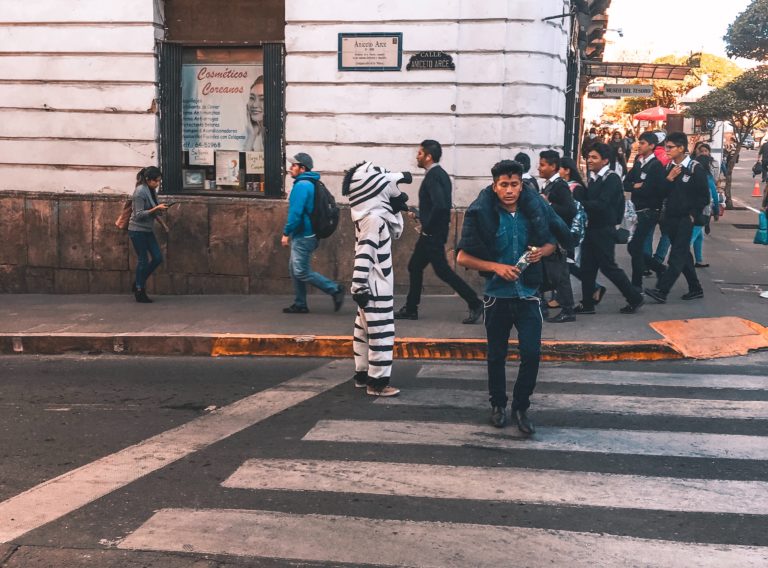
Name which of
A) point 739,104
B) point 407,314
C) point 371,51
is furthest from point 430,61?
point 739,104

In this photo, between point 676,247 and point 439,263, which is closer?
point 439,263

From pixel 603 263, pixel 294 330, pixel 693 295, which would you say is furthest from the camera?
pixel 693 295

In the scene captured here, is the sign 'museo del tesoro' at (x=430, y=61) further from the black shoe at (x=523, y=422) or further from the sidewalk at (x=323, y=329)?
the black shoe at (x=523, y=422)

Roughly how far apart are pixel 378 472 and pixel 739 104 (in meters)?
24.8

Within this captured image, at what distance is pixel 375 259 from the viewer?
7512mm

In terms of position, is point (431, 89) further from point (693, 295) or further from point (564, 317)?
point (693, 295)

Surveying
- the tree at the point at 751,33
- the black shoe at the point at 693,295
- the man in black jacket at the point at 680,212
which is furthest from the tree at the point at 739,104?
the tree at the point at 751,33

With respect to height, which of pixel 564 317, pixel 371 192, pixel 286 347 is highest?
pixel 371 192

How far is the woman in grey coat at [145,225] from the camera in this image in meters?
11.8

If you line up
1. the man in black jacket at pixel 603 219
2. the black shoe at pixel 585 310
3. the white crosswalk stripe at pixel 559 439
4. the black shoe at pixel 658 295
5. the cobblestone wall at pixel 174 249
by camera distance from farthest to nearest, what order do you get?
1. the cobblestone wall at pixel 174 249
2. the black shoe at pixel 658 295
3. the black shoe at pixel 585 310
4. the man in black jacket at pixel 603 219
5. the white crosswalk stripe at pixel 559 439

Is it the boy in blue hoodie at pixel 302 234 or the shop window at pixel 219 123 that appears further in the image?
the shop window at pixel 219 123

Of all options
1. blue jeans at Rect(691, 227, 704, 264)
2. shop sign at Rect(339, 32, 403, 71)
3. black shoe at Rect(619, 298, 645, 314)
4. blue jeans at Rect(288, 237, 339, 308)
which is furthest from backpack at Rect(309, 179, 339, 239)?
blue jeans at Rect(691, 227, 704, 264)

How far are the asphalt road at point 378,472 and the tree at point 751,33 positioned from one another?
253ft

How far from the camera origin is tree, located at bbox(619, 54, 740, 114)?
48.8 m
